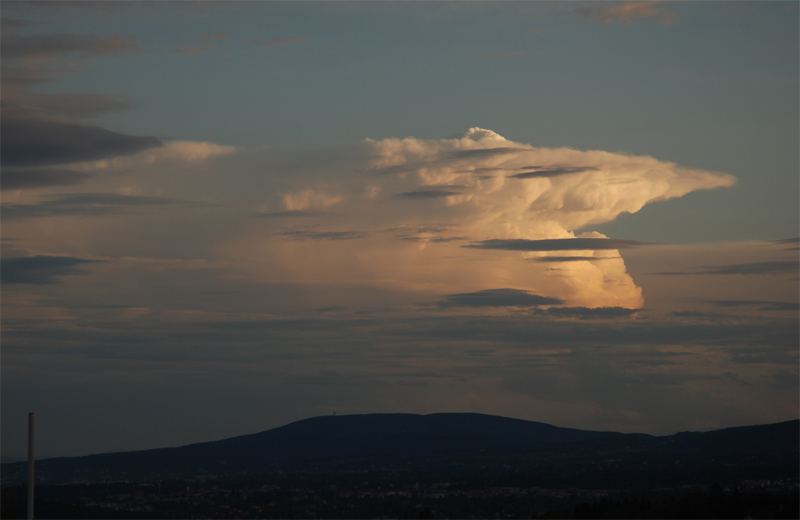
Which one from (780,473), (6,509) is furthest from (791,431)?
(6,509)

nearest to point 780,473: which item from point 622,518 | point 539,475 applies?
point 539,475

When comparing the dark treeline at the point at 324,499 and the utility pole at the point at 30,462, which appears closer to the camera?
the utility pole at the point at 30,462

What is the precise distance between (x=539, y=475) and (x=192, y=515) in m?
75.3

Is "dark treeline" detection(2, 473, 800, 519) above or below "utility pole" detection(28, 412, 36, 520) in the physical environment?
below

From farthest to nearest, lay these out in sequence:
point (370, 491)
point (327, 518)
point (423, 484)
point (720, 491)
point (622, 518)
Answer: point (423, 484) < point (370, 491) < point (327, 518) < point (720, 491) < point (622, 518)

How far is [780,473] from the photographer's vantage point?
135 metres

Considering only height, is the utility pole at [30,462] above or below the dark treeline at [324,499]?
above

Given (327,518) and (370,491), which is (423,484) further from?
(327,518)

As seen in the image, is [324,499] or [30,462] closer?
[30,462]

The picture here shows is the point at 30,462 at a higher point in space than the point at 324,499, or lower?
higher

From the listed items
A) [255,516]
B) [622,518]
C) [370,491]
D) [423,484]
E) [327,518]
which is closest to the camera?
[622,518]

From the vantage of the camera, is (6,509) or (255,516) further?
(255,516)

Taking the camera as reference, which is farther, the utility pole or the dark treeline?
the dark treeline

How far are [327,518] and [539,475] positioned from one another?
65.3m
